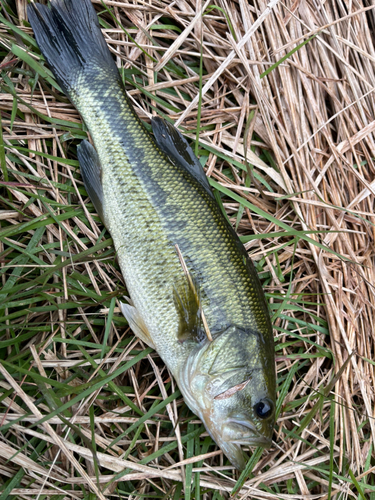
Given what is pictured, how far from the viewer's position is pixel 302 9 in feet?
10.5

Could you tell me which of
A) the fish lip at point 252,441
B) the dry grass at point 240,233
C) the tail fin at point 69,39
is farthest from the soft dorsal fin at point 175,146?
the fish lip at point 252,441

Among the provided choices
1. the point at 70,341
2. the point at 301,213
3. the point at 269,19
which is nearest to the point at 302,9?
the point at 269,19

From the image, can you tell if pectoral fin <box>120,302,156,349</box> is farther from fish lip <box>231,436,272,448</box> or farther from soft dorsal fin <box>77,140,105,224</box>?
fish lip <box>231,436,272,448</box>

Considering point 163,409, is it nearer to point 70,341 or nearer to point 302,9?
point 70,341

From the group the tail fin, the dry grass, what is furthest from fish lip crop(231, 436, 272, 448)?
the tail fin

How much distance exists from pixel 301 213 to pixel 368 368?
137cm

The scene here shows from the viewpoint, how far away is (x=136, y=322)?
2703 millimetres

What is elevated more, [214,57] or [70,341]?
[214,57]

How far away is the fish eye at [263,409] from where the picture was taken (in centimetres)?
255

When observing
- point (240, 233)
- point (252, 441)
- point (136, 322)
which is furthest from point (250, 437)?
point (240, 233)

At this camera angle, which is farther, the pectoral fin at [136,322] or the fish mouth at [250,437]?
the pectoral fin at [136,322]

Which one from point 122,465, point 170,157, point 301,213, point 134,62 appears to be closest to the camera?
point 122,465

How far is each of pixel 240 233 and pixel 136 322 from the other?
1.13m

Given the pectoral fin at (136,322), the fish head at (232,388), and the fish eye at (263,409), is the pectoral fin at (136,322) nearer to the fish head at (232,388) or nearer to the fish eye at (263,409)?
the fish head at (232,388)
